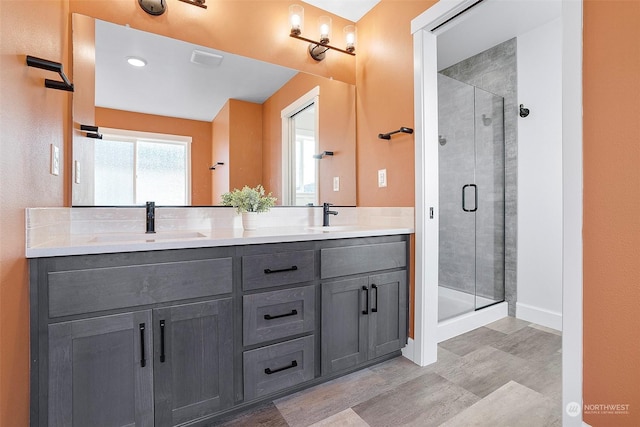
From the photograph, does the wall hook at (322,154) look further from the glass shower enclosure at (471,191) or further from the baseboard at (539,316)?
the baseboard at (539,316)

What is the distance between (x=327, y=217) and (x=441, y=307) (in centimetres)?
140

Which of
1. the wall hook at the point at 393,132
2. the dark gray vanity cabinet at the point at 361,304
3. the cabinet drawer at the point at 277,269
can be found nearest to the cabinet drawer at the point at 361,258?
the dark gray vanity cabinet at the point at 361,304

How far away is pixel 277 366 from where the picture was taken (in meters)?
1.50

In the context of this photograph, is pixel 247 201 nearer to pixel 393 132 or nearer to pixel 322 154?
pixel 322 154

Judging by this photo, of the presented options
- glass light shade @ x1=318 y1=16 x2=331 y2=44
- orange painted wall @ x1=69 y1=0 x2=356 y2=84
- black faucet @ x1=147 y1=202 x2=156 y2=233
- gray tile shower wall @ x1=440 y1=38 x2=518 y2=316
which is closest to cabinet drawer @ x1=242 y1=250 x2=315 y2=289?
black faucet @ x1=147 y1=202 x2=156 y2=233

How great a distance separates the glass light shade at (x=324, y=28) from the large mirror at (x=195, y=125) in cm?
29

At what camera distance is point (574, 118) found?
3.97ft

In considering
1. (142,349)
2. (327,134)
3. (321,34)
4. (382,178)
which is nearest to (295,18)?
(321,34)

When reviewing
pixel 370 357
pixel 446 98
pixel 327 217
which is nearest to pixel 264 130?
pixel 327 217

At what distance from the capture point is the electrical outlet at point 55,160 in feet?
4.24

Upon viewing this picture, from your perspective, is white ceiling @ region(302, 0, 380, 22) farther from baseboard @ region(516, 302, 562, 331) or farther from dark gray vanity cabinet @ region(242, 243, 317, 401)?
baseboard @ region(516, 302, 562, 331)

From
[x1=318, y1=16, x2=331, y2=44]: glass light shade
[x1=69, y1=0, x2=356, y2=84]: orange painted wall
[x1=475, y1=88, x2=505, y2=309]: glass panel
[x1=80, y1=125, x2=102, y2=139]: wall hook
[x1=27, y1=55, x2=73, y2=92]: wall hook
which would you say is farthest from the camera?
[x1=475, y1=88, x2=505, y2=309]: glass panel

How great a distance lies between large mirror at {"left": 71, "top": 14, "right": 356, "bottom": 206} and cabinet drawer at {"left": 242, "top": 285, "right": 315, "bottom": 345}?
807 millimetres

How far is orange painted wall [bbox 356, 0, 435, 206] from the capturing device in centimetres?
204
